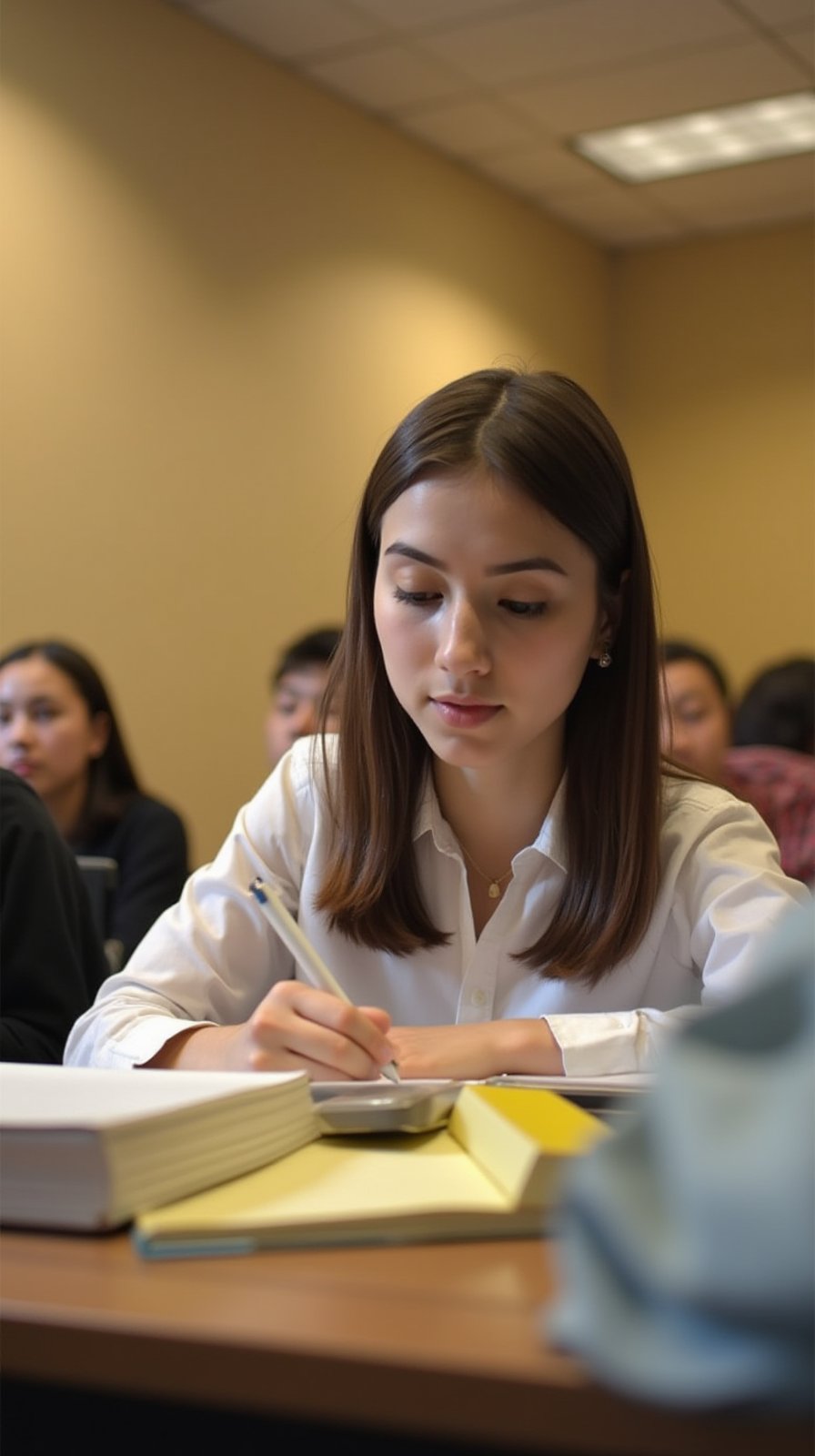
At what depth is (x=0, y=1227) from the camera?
745 mm

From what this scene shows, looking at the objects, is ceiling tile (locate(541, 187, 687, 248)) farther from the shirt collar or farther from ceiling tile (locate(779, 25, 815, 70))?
the shirt collar

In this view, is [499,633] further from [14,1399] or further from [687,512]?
[687,512]

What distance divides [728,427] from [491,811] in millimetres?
4976

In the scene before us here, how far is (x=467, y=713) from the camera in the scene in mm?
1457

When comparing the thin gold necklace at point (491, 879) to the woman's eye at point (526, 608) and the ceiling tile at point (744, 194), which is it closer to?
the woman's eye at point (526, 608)

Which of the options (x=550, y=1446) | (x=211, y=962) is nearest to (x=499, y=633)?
(x=211, y=962)

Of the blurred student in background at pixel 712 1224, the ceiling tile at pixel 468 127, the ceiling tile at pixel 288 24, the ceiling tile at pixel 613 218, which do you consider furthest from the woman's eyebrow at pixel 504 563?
the ceiling tile at pixel 613 218

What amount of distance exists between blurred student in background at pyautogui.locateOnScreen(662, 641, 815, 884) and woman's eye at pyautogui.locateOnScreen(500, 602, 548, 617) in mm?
1200

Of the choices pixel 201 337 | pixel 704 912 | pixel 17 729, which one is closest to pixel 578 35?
pixel 201 337

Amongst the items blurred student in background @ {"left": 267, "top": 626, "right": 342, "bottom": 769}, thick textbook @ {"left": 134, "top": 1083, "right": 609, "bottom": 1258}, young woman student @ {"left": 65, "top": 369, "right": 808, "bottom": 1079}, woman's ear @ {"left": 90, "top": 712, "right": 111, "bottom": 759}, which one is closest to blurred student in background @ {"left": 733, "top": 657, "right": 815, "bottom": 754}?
blurred student in background @ {"left": 267, "top": 626, "right": 342, "bottom": 769}

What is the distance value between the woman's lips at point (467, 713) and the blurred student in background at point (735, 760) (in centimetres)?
122

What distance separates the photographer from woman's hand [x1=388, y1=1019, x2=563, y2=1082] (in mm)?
1253

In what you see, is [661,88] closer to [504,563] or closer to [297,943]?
[504,563]

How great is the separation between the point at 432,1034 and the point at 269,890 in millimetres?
223
